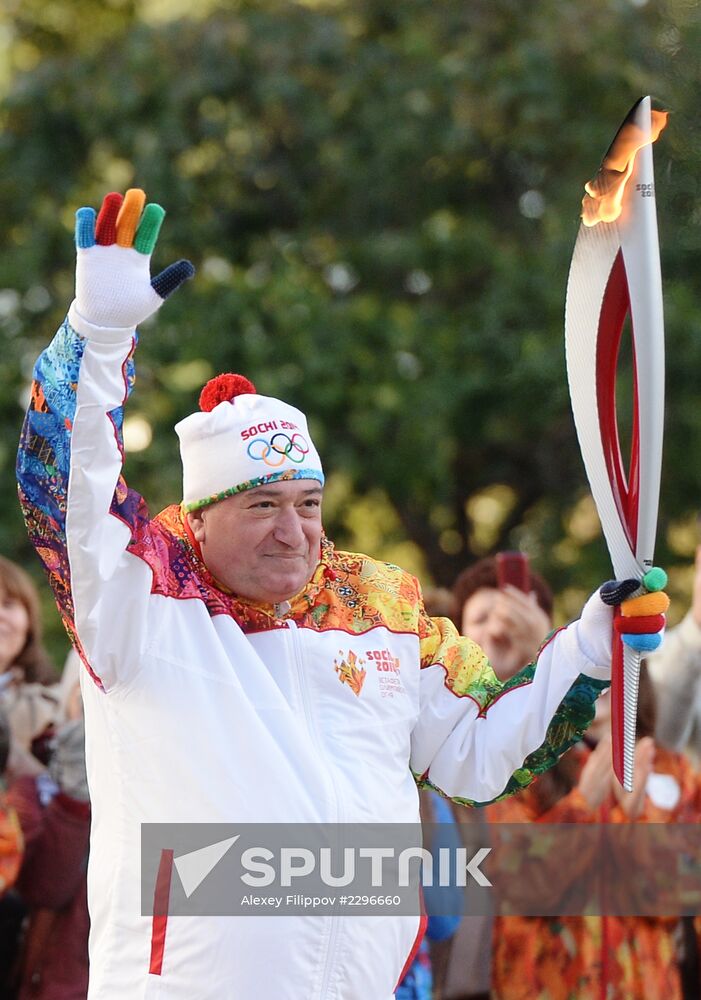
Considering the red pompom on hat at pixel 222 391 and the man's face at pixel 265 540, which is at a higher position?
the red pompom on hat at pixel 222 391

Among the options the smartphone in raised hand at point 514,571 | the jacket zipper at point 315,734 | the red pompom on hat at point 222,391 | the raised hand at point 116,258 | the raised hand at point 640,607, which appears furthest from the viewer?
the smartphone in raised hand at point 514,571

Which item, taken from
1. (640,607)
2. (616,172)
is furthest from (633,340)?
(640,607)

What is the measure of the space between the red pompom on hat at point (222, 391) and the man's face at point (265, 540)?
0.23 meters

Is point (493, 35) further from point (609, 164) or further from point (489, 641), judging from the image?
point (609, 164)

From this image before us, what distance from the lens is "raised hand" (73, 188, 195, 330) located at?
2088mm

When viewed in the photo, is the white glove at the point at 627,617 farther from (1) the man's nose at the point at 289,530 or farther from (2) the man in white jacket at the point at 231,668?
(1) the man's nose at the point at 289,530

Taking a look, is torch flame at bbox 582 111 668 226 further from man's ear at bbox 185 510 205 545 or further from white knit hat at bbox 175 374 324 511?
man's ear at bbox 185 510 205 545

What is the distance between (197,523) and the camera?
2562 mm

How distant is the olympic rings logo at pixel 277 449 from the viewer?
250cm

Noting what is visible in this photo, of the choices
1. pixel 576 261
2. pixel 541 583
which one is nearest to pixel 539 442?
pixel 541 583

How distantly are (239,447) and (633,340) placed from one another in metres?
0.71

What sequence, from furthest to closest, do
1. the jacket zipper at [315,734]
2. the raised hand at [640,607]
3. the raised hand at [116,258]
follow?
the raised hand at [640,607] → the jacket zipper at [315,734] → the raised hand at [116,258]

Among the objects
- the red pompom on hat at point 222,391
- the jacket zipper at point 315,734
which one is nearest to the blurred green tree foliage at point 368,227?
the red pompom on hat at point 222,391

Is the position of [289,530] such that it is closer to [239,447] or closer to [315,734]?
[239,447]
